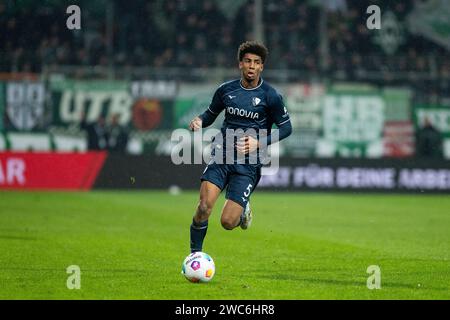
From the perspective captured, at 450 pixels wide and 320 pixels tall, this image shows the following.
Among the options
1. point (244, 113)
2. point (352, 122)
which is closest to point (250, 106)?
point (244, 113)

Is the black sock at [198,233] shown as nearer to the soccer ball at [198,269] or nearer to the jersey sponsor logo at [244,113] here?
the soccer ball at [198,269]

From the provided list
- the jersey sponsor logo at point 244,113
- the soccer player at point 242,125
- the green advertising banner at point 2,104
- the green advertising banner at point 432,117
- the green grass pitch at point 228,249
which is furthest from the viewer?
the green advertising banner at point 432,117

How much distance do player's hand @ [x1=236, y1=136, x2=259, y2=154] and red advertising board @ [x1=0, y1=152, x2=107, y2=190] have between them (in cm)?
1657

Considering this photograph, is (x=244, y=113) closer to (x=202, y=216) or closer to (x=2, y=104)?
(x=202, y=216)

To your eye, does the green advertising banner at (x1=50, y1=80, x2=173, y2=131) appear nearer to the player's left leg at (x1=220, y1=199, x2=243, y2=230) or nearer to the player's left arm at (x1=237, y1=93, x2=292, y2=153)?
the player's left arm at (x1=237, y1=93, x2=292, y2=153)

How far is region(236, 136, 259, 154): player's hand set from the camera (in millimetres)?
10898

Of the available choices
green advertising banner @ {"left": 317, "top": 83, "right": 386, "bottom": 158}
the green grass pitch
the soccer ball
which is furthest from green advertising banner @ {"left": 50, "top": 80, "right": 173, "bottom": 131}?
the soccer ball

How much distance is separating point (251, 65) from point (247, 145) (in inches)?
36.2

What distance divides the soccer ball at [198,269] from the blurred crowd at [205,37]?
19.5 metres

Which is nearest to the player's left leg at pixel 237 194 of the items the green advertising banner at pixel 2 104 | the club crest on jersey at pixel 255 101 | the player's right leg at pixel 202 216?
the player's right leg at pixel 202 216

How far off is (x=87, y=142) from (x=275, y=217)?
30.7 ft

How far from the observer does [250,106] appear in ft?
36.9

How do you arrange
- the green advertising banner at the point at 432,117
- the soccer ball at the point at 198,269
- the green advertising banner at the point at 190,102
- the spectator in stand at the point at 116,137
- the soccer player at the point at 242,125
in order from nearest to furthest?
the soccer ball at the point at 198,269 < the soccer player at the point at 242,125 < the spectator in stand at the point at 116,137 < the green advertising banner at the point at 190,102 < the green advertising banner at the point at 432,117

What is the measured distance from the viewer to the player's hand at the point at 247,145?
10.9m
